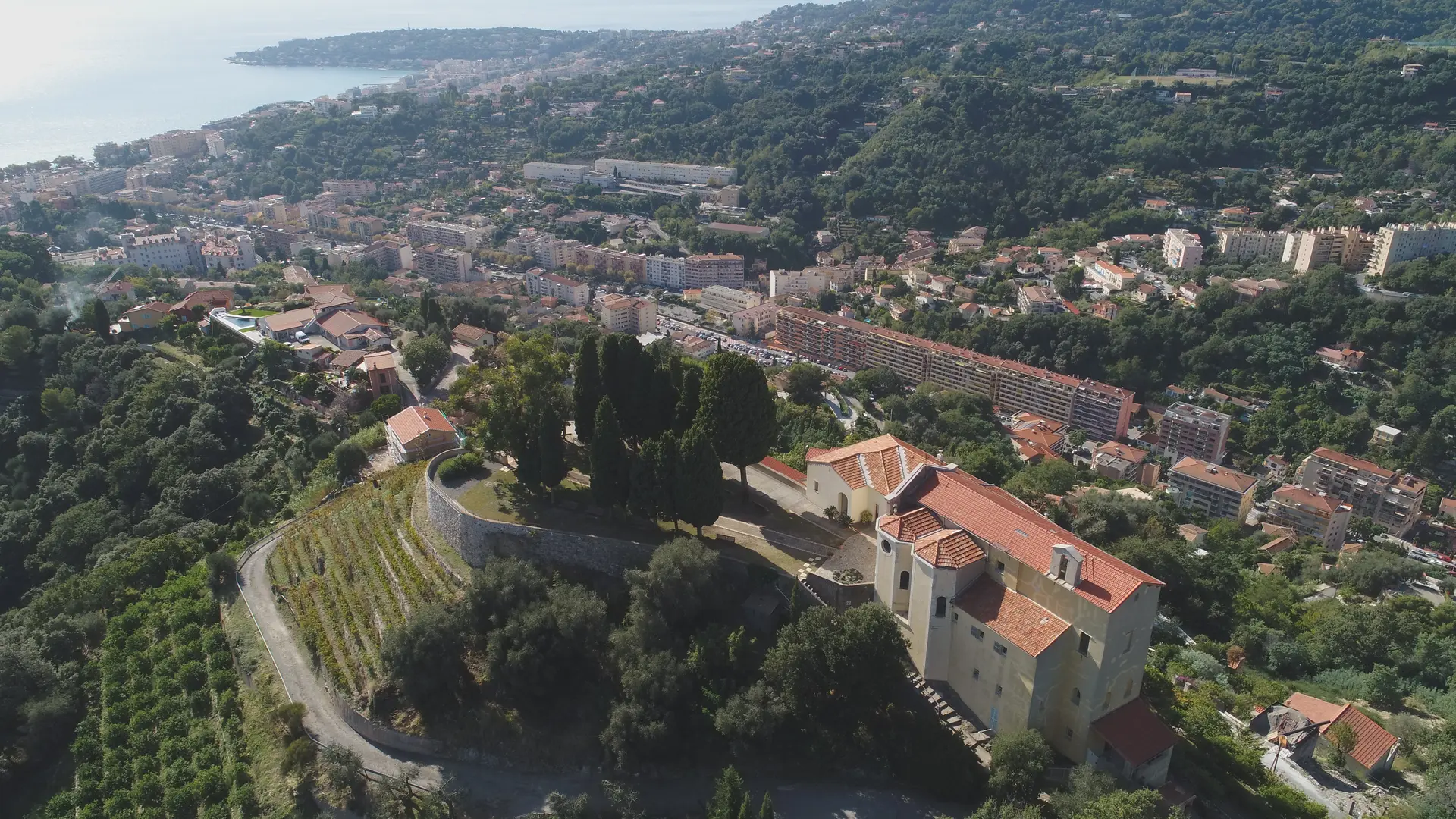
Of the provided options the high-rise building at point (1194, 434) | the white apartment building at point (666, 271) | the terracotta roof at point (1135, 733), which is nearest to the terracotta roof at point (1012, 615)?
the terracotta roof at point (1135, 733)

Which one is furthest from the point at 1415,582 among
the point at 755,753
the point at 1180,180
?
the point at 1180,180

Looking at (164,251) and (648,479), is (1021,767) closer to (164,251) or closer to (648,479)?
(648,479)

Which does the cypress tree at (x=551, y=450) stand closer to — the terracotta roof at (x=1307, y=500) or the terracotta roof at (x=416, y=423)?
the terracotta roof at (x=416, y=423)

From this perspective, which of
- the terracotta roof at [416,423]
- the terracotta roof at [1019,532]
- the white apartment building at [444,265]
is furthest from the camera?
the white apartment building at [444,265]

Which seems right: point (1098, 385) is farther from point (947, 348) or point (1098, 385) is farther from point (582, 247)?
point (582, 247)

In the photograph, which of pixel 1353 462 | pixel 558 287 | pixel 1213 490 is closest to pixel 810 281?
pixel 558 287

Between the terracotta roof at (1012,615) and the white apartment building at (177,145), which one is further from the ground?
the terracotta roof at (1012,615)
